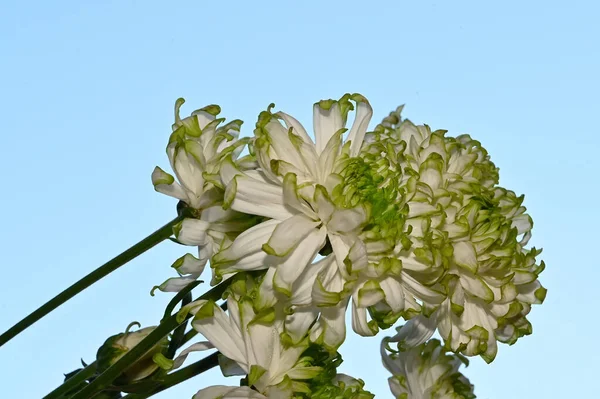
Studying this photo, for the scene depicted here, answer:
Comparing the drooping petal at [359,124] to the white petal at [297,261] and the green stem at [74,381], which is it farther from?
the green stem at [74,381]

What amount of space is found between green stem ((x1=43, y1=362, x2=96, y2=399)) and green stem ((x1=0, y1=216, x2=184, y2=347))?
101mm

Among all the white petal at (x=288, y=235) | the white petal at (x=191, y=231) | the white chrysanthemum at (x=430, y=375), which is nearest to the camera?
the white petal at (x=288, y=235)

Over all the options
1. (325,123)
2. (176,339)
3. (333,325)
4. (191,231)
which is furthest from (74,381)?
(325,123)

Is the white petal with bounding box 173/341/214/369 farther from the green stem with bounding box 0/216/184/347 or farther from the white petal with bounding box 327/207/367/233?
the white petal with bounding box 327/207/367/233

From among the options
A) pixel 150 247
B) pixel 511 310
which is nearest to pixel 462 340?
pixel 511 310

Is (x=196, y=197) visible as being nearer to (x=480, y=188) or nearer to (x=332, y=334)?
(x=332, y=334)

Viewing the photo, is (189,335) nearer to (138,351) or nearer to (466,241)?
(138,351)

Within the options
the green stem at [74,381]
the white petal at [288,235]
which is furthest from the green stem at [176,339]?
the white petal at [288,235]

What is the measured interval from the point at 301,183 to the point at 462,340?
0.33 metres

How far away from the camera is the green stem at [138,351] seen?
1073mm

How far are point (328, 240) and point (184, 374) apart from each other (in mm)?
278

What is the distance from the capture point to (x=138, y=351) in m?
1.08

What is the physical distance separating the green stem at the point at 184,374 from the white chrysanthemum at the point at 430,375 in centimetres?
37

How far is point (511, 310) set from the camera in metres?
1.18
